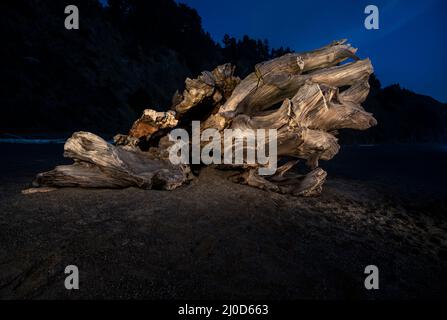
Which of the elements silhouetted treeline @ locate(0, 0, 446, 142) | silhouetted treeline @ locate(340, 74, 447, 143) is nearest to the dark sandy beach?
silhouetted treeline @ locate(0, 0, 446, 142)

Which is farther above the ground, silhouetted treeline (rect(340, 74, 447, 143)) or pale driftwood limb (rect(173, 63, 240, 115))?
silhouetted treeline (rect(340, 74, 447, 143))

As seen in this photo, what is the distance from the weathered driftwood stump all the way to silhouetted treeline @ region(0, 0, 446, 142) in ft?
42.8

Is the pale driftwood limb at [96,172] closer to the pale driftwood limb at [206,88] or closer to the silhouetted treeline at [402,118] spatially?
the pale driftwood limb at [206,88]

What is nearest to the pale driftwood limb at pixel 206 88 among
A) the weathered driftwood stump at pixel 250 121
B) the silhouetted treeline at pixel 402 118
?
the weathered driftwood stump at pixel 250 121

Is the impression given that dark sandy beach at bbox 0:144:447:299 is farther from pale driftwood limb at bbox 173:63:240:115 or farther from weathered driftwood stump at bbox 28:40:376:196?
pale driftwood limb at bbox 173:63:240:115

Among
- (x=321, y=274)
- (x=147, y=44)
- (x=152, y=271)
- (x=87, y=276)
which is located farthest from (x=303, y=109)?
(x=147, y=44)

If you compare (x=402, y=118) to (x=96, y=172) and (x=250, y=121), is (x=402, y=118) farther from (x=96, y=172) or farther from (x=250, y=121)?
(x=96, y=172)

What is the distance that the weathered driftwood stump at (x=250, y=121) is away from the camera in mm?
3932

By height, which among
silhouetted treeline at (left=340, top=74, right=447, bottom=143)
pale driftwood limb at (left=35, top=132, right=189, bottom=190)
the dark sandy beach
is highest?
silhouetted treeline at (left=340, top=74, right=447, bottom=143)

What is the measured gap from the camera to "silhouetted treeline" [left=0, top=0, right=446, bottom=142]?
15859mm

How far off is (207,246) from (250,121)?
3.04 metres

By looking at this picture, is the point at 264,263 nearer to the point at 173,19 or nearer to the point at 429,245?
the point at 429,245
